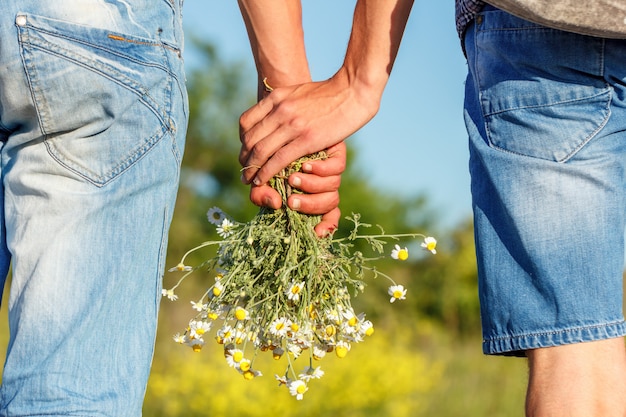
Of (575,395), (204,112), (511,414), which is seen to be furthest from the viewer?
(204,112)

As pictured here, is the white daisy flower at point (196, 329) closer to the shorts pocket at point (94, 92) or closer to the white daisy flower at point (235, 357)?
the white daisy flower at point (235, 357)

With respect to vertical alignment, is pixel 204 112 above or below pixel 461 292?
above

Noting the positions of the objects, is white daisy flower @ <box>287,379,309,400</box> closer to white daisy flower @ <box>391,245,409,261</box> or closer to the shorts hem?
white daisy flower @ <box>391,245,409,261</box>

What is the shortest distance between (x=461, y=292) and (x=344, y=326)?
9834mm

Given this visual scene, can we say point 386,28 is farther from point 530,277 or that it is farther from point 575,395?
point 575,395

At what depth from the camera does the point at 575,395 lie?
182cm

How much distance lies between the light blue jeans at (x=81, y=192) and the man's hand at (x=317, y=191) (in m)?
0.68

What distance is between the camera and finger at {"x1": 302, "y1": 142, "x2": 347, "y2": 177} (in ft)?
8.70

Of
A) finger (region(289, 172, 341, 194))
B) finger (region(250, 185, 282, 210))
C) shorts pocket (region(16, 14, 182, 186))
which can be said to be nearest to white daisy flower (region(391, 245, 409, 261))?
finger (region(289, 172, 341, 194))

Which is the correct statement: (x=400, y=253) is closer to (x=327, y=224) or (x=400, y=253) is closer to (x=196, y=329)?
(x=327, y=224)

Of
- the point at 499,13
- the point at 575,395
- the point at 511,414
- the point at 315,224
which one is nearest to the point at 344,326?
the point at 315,224

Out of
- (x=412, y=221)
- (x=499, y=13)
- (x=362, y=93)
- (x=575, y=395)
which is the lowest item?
(x=575, y=395)

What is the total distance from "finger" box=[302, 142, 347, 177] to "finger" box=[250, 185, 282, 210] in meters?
0.12

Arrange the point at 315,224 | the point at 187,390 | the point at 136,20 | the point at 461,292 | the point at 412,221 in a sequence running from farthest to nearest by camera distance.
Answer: the point at 412,221 → the point at 461,292 → the point at 187,390 → the point at 315,224 → the point at 136,20
